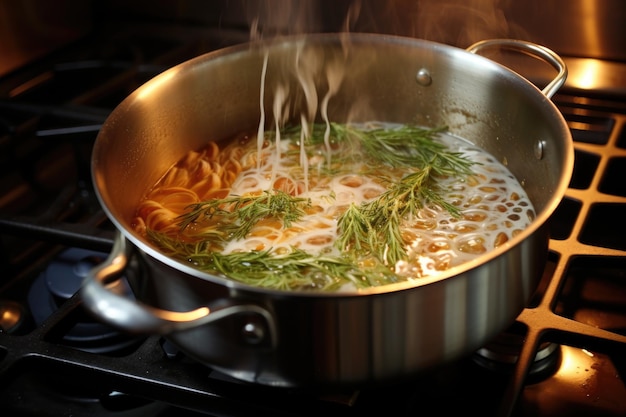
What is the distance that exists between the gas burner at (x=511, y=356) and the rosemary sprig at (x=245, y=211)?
1.26 ft

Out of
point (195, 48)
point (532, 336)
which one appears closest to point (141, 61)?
point (195, 48)

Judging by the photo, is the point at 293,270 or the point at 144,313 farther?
the point at 293,270

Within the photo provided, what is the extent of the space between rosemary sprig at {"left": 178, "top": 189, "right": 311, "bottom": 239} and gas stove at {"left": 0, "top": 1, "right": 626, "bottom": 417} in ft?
0.54

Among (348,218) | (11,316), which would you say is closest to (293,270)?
(348,218)

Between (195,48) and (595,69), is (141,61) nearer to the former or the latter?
(195,48)

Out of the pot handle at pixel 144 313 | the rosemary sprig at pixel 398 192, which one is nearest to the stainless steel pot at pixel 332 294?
the pot handle at pixel 144 313

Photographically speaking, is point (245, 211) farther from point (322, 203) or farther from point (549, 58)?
point (549, 58)

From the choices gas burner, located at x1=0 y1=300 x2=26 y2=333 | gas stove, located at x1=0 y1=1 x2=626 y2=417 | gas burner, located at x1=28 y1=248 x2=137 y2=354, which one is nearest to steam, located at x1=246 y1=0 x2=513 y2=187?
gas stove, located at x1=0 y1=1 x2=626 y2=417

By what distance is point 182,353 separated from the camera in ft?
3.51

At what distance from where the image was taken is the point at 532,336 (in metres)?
1.02

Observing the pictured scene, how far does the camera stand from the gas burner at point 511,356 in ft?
3.51

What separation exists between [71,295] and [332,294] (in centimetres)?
58

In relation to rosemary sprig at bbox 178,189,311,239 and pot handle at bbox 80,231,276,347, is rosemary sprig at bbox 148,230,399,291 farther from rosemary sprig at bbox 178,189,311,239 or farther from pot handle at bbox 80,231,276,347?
pot handle at bbox 80,231,276,347

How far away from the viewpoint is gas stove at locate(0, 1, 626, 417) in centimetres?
99
